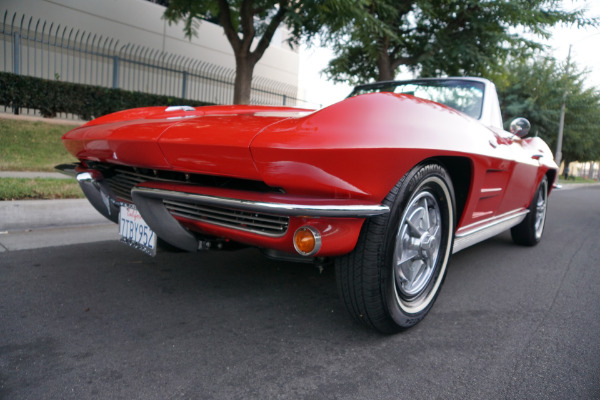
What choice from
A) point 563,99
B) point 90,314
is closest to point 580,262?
point 90,314

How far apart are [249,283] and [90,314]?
0.90 m

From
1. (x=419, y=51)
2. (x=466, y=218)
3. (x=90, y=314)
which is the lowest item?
(x=90, y=314)

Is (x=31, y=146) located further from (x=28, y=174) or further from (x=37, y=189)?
(x=37, y=189)

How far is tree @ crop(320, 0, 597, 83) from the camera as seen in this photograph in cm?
916

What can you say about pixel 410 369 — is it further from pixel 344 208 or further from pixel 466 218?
pixel 466 218

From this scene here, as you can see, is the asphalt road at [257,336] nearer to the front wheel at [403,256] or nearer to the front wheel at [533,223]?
the front wheel at [403,256]

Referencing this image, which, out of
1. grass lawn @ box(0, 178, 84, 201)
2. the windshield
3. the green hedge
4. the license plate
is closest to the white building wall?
the green hedge

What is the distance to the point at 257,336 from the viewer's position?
6.56 ft

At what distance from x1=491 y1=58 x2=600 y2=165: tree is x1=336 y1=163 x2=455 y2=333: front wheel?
1783cm

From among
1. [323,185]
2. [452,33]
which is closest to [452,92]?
[323,185]

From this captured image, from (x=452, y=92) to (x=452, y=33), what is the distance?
7.99 m

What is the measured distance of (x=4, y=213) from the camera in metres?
3.72

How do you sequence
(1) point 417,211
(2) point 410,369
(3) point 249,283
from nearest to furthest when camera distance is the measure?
1. (2) point 410,369
2. (1) point 417,211
3. (3) point 249,283

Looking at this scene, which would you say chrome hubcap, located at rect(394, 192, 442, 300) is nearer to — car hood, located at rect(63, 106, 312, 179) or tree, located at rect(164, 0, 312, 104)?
car hood, located at rect(63, 106, 312, 179)
